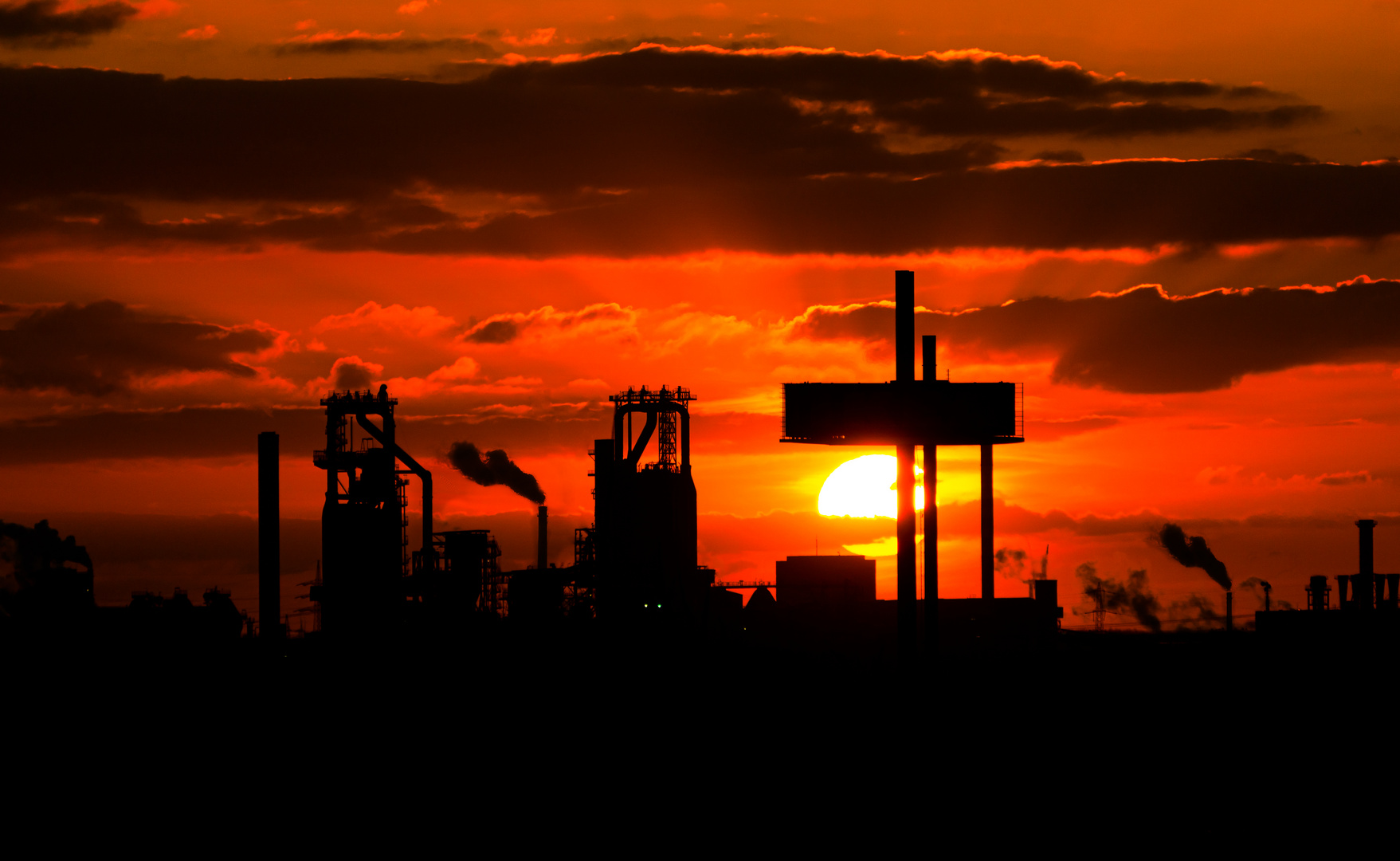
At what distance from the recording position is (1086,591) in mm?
133125

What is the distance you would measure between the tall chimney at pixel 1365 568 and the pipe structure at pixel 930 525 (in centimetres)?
3460

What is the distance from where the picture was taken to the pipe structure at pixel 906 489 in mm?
76875

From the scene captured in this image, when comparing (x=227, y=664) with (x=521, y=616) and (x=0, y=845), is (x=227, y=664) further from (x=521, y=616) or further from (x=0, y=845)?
(x=0, y=845)

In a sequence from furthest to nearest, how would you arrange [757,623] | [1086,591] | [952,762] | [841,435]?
[1086,591] < [757,623] < [841,435] < [952,762]

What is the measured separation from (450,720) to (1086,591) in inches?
3108

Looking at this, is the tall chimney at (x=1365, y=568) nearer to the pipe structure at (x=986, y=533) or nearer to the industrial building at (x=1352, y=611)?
the industrial building at (x=1352, y=611)

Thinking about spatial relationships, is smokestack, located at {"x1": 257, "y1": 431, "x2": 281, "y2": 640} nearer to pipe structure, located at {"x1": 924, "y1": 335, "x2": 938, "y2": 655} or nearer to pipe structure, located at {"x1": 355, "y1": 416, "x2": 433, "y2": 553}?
pipe structure, located at {"x1": 355, "y1": 416, "x2": 433, "y2": 553}

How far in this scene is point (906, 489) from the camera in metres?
79.9

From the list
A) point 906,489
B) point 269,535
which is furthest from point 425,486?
point 906,489

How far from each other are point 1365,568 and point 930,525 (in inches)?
1389

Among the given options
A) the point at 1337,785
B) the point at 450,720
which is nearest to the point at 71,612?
the point at 450,720

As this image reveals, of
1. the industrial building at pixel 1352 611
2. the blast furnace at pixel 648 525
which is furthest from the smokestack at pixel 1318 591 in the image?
the blast furnace at pixel 648 525

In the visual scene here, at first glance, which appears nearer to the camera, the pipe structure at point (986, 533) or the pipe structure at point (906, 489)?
the pipe structure at point (906, 489)

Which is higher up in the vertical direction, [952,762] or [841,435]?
[841,435]
